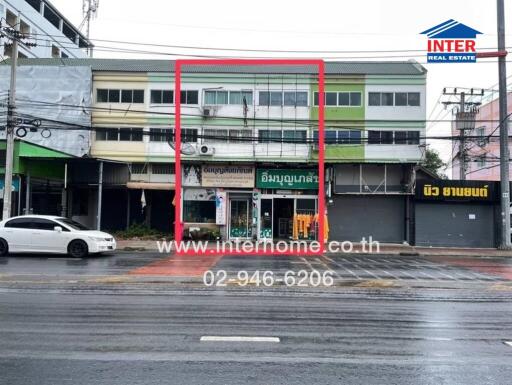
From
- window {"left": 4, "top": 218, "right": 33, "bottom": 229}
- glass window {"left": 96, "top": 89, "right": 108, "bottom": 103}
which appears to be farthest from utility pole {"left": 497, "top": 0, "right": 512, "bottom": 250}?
window {"left": 4, "top": 218, "right": 33, "bottom": 229}

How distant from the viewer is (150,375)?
5211 mm

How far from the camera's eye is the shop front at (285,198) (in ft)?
92.9

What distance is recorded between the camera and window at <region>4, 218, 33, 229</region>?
18703mm

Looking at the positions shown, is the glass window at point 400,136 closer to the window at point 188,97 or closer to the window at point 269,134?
the window at point 269,134

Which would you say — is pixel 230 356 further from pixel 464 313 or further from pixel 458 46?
pixel 458 46

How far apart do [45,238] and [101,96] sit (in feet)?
44.1

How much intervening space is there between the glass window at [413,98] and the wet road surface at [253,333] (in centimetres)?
1766

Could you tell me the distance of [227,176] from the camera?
1117 inches

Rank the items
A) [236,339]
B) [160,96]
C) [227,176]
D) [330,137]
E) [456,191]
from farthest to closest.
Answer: [160,96] < [330,137] < [227,176] < [456,191] < [236,339]

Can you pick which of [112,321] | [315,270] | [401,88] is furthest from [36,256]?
[401,88]

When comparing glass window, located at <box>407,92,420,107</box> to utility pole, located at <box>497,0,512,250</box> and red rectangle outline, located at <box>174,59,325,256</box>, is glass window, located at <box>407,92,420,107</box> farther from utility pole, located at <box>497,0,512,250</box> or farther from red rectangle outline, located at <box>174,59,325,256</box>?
red rectangle outline, located at <box>174,59,325,256</box>

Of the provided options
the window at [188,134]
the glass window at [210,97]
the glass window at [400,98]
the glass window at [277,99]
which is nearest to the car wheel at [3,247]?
the window at [188,134]

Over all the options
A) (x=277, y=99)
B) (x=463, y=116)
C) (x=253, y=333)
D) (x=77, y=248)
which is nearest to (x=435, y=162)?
(x=463, y=116)

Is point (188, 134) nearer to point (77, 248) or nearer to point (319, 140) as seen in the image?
point (319, 140)
